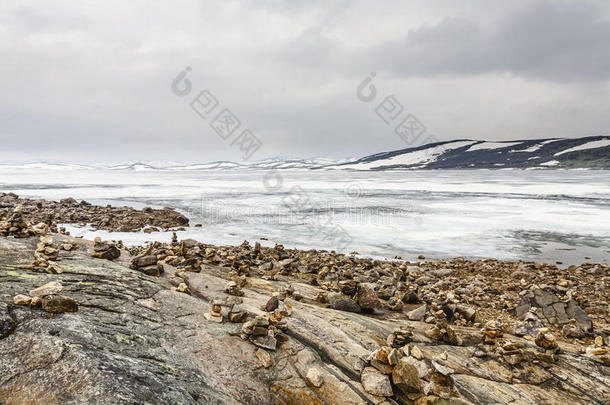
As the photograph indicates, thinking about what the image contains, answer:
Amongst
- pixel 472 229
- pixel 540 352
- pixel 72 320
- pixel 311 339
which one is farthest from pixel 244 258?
pixel 472 229

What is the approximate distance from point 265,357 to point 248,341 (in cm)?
38

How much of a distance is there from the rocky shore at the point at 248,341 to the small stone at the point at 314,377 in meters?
0.01

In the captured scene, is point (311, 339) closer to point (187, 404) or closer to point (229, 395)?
point (229, 395)

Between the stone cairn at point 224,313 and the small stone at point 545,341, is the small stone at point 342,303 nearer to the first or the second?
the stone cairn at point 224,313

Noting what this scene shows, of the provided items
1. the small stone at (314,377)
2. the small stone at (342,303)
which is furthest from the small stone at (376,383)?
the small stone at (342,303)

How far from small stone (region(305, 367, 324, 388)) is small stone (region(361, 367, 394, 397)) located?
22.1 inches

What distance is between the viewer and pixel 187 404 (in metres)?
3.26

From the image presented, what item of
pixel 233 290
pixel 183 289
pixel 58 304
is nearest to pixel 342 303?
pixel 233 290

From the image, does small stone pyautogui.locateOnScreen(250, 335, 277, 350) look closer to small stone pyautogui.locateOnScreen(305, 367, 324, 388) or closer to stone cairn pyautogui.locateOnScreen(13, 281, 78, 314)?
small stone pyautogui.locateOnScreen(305, 367, 324, 388)

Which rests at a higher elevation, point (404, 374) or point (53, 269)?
point (53, 269)

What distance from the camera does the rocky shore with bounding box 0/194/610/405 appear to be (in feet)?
11.0

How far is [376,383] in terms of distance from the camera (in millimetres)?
4285

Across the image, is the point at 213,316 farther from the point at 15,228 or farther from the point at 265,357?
the point at 15,228

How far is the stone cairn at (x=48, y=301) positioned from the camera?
12.8ft
